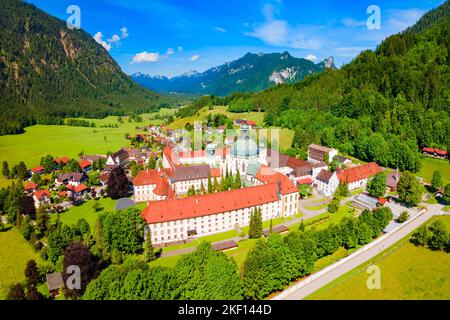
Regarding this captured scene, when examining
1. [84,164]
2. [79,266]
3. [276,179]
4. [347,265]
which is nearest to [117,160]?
[84,164]

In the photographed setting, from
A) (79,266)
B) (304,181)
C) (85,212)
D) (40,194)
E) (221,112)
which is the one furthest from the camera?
(221,112)

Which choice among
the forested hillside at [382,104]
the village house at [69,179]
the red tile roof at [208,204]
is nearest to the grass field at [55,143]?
the village house at [69,179]

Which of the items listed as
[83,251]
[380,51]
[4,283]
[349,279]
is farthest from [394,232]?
[380,51]

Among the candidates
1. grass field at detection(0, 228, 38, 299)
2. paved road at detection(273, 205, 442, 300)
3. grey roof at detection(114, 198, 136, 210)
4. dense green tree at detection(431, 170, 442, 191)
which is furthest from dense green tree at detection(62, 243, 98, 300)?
dense green tree at detection(431, 170, 442, 191)

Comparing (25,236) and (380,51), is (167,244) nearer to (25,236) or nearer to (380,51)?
(25,236)

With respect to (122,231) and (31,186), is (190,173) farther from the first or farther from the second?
(31,186)

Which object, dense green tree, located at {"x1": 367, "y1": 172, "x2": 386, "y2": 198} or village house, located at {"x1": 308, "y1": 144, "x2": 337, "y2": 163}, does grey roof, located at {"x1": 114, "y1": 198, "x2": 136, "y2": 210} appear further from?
village house, located at {"x1": 308, "y1": 144, "x2": 337, "y2": 163}
